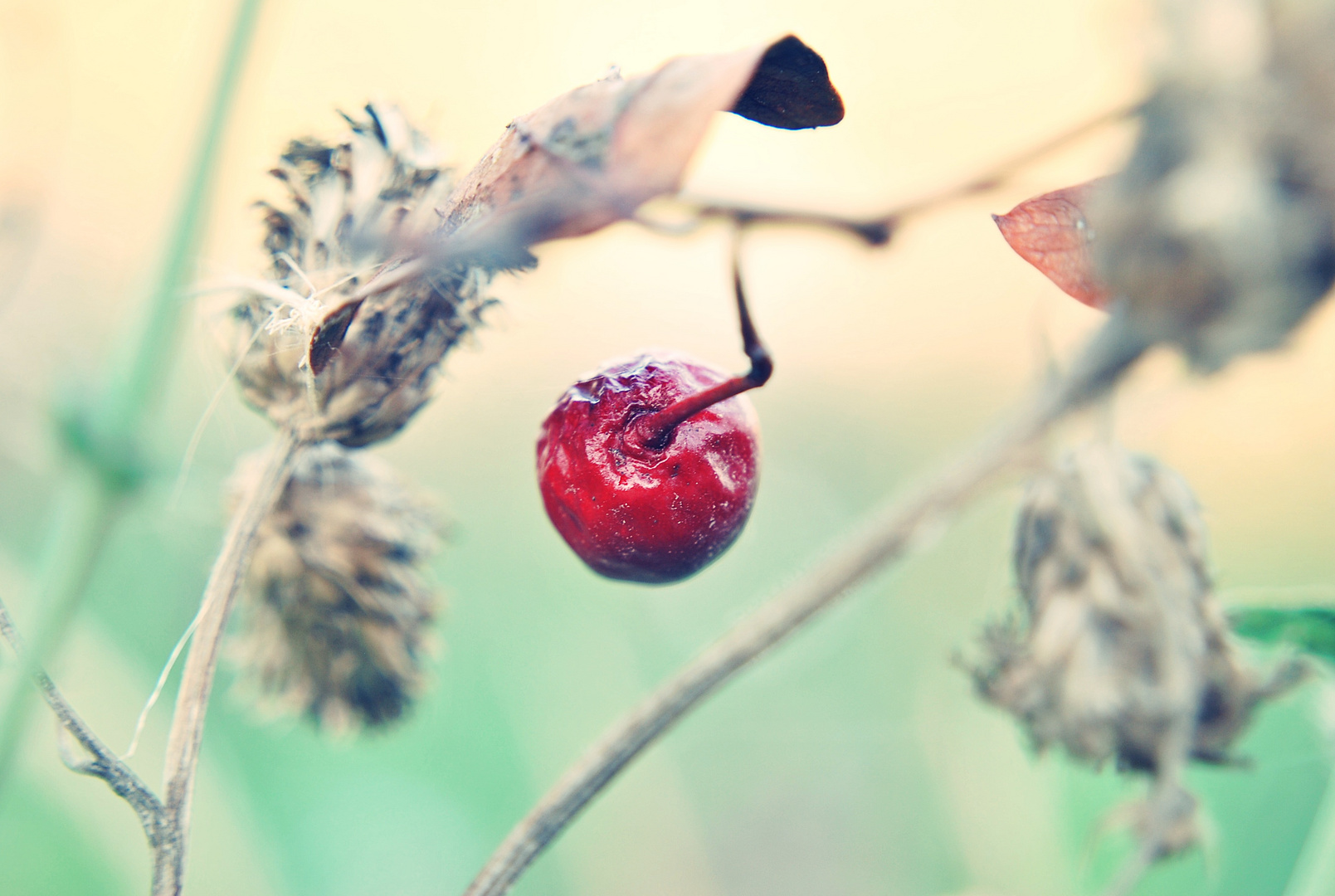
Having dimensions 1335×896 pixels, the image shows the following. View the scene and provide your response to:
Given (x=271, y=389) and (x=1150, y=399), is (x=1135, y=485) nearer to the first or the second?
(x=1150, y=399)

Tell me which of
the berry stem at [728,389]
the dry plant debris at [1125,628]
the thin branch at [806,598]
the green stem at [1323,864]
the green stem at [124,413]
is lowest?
the green stem at [1323,864]

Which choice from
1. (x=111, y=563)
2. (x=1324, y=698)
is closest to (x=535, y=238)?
(x=1324, y=698)

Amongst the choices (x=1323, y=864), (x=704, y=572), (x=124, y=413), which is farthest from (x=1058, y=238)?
(x=704, y=572)

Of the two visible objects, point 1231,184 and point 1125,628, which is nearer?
point 1231,184

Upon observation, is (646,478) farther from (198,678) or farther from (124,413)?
(124,413)

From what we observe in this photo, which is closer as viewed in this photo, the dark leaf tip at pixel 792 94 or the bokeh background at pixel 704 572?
the dark leaf tip at pixel 792 94

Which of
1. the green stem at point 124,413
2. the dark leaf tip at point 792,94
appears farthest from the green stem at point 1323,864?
the green stem at point 124,413

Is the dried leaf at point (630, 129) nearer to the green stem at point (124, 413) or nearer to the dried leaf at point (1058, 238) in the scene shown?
the dried leaf at point (1058, 238)
